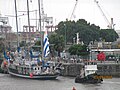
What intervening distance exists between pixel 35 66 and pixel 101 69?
13575mm

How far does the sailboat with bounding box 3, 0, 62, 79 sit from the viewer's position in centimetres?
8938

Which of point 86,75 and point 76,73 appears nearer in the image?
point 86,75

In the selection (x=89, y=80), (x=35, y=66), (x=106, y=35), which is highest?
(x=106, y=35)

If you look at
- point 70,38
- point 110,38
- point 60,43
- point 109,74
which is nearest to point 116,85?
point 109,74

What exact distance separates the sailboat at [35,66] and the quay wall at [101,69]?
267 centimetres

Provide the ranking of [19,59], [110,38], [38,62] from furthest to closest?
1. [110,38]
2. [19,59]
3. [38,62]

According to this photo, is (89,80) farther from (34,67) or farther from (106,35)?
(106,35)

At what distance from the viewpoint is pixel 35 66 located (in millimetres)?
91750

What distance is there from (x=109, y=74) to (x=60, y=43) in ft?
111

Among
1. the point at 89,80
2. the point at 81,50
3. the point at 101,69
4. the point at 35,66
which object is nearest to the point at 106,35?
the point at 81,50

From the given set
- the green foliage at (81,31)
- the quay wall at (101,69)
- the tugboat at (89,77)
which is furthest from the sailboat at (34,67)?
the green foliage at (81,31)

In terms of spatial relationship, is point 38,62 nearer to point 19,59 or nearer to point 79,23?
point 19,59

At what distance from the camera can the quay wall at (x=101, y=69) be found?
93938mm

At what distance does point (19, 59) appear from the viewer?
102 metres
